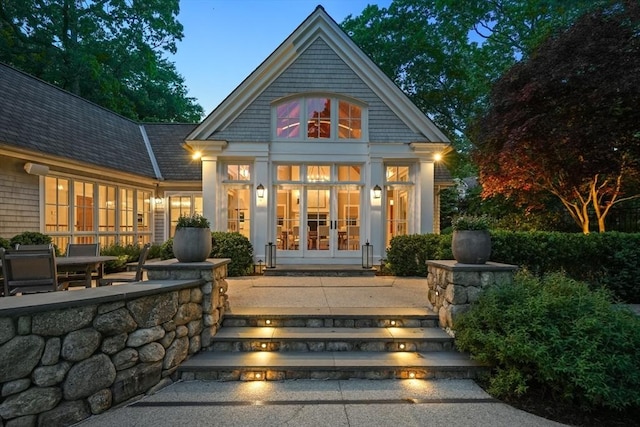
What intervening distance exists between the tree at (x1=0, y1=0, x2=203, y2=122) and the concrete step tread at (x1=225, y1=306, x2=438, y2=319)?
16907 millimetres

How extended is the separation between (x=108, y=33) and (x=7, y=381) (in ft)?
71.7

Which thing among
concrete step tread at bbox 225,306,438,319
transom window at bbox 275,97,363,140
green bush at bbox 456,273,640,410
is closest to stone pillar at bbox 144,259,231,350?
concrete step tread at bbox 225,306,438,319

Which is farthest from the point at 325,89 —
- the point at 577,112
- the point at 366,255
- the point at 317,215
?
the point at 577,112

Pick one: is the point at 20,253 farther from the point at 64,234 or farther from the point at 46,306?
the point at 64,234

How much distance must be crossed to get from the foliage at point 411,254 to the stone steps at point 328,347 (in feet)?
11.1

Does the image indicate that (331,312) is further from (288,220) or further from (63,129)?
(63,129)

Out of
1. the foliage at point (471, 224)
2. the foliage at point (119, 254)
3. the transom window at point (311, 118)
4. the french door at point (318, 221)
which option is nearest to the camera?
the foliage at point (471, 224)

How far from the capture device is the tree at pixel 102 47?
16.3 metres

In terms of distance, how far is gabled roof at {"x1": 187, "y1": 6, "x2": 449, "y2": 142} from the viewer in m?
9.08

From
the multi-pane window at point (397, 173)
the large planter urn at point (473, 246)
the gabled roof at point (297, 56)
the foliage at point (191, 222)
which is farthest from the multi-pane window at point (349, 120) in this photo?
the foliage at point (191, 222)

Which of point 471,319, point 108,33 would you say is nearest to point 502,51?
point 471,319

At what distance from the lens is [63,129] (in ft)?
30.9

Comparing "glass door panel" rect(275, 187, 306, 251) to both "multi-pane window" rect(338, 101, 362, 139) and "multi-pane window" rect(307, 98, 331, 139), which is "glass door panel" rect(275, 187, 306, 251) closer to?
"multi-pane window" rect(307, 98, 331, 139)

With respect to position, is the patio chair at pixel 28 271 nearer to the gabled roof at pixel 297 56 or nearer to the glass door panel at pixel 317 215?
the gabled roof at pixel 297 56
